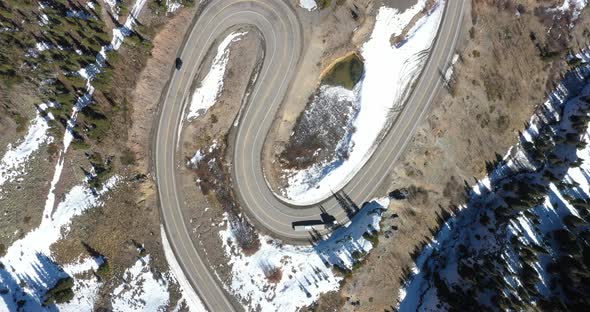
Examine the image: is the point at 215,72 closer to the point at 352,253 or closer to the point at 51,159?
the point at 51,159

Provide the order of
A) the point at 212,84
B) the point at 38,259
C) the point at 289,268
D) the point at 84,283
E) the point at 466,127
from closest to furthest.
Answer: the point at 38,259, the point at 84,283, the point at 212,84, the point at 289,268, the point at 466,127

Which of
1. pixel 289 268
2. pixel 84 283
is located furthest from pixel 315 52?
pixel 84 283

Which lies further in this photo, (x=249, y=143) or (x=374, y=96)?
(x=374, y=96)

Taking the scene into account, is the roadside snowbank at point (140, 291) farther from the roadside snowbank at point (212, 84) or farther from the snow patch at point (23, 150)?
the roadside snowbank at point (212, 84)

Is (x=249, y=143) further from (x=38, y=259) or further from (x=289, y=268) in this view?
(x=38, y=259)

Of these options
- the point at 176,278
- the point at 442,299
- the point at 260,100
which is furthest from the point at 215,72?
the point at 442,299

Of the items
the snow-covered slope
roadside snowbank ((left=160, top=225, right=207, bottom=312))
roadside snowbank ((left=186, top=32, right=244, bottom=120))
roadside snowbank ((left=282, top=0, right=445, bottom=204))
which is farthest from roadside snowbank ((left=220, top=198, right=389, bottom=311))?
roadside snowbank ((left=186, top=32, right=244, bottom=120))

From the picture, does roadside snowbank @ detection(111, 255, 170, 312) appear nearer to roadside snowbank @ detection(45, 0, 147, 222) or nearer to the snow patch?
roadside snowbank @ detection(45, 0, 147, 222)

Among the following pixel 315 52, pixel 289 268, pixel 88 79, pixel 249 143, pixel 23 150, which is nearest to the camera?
pixel 88 79
